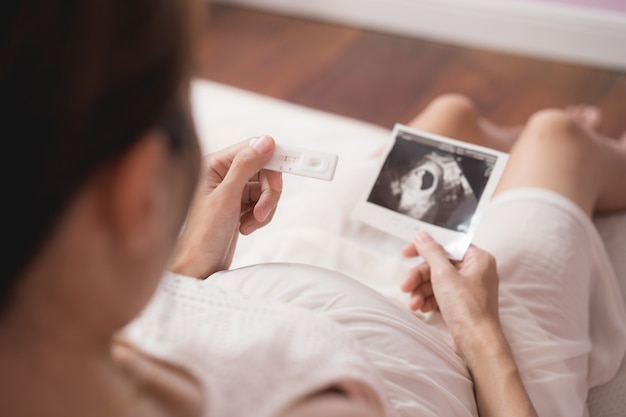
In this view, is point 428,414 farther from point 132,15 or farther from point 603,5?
point 603,5

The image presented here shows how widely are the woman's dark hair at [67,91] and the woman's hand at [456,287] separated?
0.63 metres

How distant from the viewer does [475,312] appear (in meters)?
0.93

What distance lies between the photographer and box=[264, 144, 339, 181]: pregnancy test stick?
Answer: 0.93 metres

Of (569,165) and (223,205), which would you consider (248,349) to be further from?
(569,165)

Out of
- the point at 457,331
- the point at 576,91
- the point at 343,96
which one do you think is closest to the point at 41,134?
the point at 457,331

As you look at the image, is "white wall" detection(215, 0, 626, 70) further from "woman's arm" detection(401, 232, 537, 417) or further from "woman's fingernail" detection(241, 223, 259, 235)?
"woman's fingernail" detection(241, 223, 259, 235)

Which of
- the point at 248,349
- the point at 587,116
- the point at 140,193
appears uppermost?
the point at 587,116

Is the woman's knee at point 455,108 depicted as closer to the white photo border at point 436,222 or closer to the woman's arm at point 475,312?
the white photo border at point 436,222

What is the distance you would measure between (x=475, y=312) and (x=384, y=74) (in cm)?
130

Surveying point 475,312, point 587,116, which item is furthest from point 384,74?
point 475,312

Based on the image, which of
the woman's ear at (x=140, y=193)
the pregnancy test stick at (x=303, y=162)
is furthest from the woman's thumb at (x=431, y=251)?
the woman's ear at (x=140, y=193)

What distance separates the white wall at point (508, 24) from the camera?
202 cm

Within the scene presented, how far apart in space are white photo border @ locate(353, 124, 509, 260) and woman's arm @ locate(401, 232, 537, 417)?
3cm

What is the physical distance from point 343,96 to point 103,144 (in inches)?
65.6
